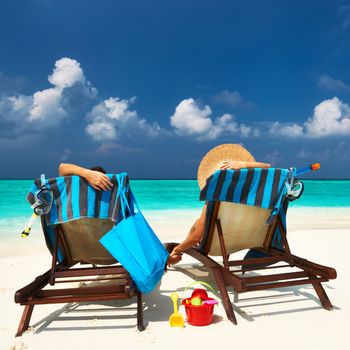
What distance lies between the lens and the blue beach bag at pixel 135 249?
99.7 inches

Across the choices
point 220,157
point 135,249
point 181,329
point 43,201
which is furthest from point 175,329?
point 220,157

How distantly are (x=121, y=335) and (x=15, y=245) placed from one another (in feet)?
17.5

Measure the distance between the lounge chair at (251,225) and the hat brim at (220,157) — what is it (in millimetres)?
757

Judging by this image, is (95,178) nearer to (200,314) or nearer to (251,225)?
(200,314)

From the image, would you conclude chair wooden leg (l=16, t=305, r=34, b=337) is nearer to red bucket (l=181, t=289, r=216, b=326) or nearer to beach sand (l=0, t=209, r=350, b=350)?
beach sand (l=0, t=209, r=350, b=350)

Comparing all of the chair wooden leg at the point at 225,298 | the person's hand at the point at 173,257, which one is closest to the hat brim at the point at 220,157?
the person's hand at the point at 173,257

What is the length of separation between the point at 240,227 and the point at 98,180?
142cm

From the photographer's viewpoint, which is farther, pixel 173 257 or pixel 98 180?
pixel 173 257

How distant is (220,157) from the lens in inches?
149

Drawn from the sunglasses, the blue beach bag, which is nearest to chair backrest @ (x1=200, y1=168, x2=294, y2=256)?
the blue beach bag

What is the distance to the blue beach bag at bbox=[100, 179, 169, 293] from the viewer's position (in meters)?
2.53

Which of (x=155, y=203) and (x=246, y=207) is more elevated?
(x=246, y=207)

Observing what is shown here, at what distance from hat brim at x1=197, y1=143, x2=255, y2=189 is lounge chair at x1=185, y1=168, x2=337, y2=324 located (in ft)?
2.48

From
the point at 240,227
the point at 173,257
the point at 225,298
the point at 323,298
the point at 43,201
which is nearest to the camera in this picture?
the point at 43,201
